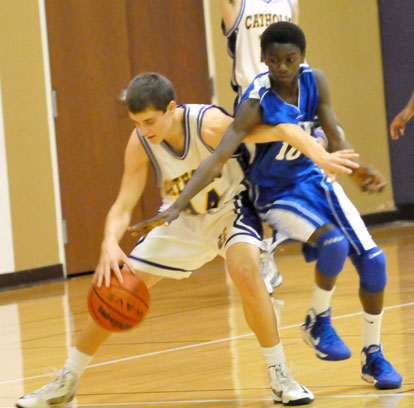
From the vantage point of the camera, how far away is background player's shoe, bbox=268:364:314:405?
9.18ft

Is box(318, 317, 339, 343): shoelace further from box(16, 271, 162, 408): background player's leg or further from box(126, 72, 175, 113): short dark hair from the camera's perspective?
box(126, 72, 175, 113): short dark hair

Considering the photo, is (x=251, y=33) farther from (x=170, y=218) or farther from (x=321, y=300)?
(x=170, y=218)

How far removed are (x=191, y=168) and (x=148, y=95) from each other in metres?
0.36

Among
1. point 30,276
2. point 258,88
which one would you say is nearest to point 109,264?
point 258,88

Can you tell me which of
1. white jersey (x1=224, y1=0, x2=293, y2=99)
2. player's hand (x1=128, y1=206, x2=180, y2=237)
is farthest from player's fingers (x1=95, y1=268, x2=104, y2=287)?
white jersey (x1=224, y1=0, x2=293, y2=99)

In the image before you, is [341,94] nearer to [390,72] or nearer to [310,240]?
[390,72]

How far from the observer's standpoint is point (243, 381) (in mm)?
3170

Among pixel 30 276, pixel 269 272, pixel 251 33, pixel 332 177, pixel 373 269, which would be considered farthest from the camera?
pixel 30 276

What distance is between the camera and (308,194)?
3.04m

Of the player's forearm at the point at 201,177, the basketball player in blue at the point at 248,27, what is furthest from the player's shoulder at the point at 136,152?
the basketball player in blue at the point at 248,27

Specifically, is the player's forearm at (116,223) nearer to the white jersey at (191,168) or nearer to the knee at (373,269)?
the white jersey at (191,168)

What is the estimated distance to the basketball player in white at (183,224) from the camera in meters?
2.90

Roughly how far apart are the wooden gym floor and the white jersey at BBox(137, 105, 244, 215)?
617 mm

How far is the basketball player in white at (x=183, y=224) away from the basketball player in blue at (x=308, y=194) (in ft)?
0.29
